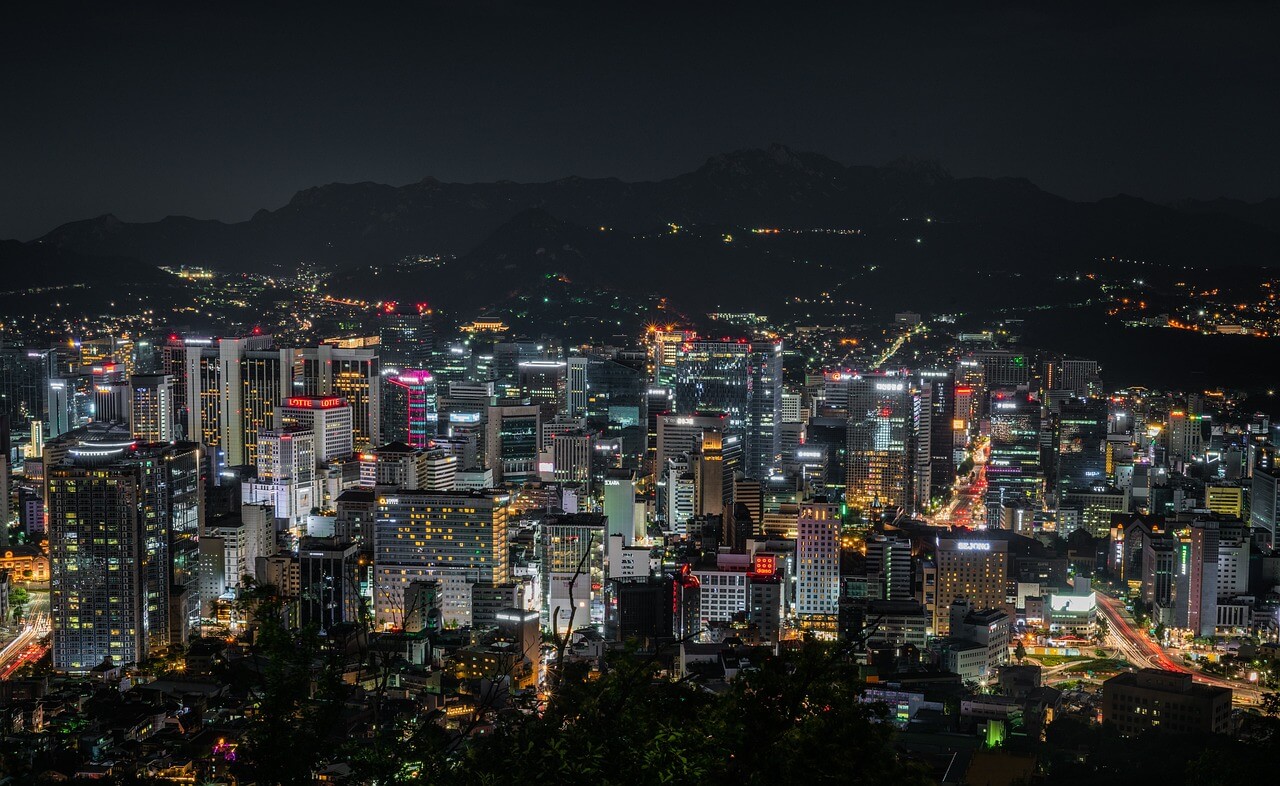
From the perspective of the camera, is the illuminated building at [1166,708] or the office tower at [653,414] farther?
the office tower at [653,414]

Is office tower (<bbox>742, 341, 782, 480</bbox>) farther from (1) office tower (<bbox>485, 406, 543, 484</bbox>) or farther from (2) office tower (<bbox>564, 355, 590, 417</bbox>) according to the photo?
(2) office tower (<bbox>564, 355, 590, 417</bbox>)

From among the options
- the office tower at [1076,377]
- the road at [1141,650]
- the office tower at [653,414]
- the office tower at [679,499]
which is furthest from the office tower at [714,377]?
the road at [1141,650]

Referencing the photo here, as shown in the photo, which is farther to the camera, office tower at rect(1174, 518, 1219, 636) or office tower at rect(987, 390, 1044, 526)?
office tower at rect(987, 390, 1044, 526)

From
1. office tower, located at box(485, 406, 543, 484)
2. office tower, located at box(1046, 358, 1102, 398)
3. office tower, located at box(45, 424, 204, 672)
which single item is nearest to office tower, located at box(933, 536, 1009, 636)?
office tower, located at box(45, 424, 204, 672)

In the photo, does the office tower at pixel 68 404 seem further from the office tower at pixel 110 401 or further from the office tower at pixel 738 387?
the office tower at pixel 738 387

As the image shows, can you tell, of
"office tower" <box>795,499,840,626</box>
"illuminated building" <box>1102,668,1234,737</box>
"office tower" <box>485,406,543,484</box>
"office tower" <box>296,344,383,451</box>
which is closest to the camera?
"illuminated building" <box>1102,668,1234,737</box>

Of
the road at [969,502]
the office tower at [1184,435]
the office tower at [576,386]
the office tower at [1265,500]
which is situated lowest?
the road at [969,502]

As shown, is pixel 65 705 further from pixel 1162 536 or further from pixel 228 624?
pixel 1162 536

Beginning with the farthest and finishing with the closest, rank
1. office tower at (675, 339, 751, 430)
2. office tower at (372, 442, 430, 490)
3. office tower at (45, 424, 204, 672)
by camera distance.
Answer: office tower at (675, 339, 751, 430) < office tower at (372, 442, 430, 490) < office tower at (45, 424, 204, 672)
